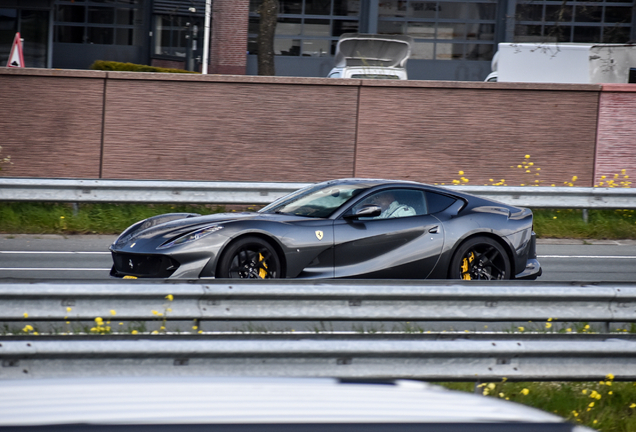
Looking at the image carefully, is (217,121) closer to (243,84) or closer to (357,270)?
(243,84)

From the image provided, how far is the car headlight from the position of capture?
24.0 ft

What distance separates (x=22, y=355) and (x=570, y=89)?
13.3 meters

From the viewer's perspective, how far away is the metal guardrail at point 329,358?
410 cm

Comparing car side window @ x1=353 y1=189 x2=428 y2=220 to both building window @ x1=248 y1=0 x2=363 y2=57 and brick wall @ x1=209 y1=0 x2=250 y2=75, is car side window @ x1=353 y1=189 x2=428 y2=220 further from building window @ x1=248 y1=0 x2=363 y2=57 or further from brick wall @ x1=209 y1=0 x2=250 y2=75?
building window @ x1=248 y1=0 x2=363 y2=57

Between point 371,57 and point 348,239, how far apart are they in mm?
9471

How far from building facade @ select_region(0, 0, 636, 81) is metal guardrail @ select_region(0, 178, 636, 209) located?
22.1m

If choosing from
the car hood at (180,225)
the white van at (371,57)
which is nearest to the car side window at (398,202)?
the car hood at (180,225)

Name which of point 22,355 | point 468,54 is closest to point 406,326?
point 22,355

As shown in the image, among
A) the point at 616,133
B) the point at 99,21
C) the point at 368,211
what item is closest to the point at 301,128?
the point at 616,133

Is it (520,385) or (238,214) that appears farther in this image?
(238,214)

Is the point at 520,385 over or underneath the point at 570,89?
underneath

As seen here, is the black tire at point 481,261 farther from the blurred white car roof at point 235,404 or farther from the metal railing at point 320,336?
the blurred white car roof at point 235,404

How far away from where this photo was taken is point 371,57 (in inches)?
645

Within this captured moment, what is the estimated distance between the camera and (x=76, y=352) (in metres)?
4.07
